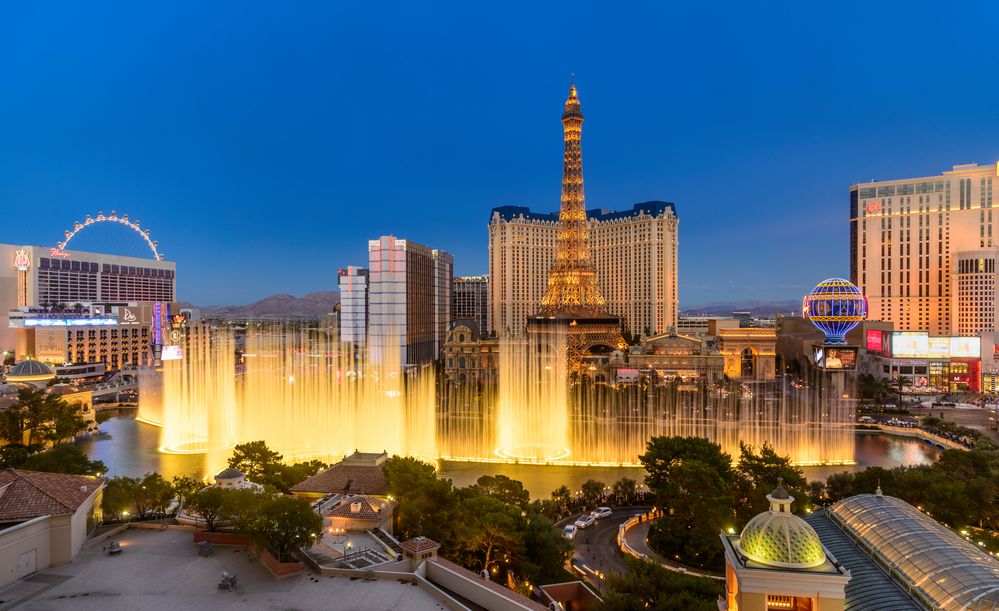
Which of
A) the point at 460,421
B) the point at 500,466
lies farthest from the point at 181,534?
the point at 460,421

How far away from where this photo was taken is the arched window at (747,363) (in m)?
68.2

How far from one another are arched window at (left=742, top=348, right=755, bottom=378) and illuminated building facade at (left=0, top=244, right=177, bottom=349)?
78176mm

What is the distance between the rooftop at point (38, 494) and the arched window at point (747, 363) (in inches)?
2477

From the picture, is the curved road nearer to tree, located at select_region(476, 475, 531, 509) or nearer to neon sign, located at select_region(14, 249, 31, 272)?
tree, located at select_region(476, 475, 531, 509)

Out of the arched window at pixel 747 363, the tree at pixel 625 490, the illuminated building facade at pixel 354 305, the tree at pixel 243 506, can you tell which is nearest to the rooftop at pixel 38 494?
the tree at pixel 243 506

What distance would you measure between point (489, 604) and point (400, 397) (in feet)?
113

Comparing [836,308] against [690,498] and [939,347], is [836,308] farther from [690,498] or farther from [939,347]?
[690,498]

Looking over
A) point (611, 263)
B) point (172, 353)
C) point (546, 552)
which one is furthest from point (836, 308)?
point (172, 353)

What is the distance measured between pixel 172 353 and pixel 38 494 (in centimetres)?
5416

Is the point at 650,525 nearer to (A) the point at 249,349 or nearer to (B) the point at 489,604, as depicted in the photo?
(B) the point at 489,604

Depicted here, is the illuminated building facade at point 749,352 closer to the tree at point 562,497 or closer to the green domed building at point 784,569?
the tree at point 562,497

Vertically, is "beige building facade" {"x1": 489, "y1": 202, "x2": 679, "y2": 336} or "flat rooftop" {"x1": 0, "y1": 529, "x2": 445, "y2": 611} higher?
"beige building facade" {"x1": 489, "y1": 202, "x2": 679, "y2": 336}

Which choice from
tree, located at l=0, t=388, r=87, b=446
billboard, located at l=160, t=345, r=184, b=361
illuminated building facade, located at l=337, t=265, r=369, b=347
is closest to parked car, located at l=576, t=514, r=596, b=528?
tree, located at l=0, t=388, r=87, b=446

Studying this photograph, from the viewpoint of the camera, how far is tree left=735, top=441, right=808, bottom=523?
69.6 feet
